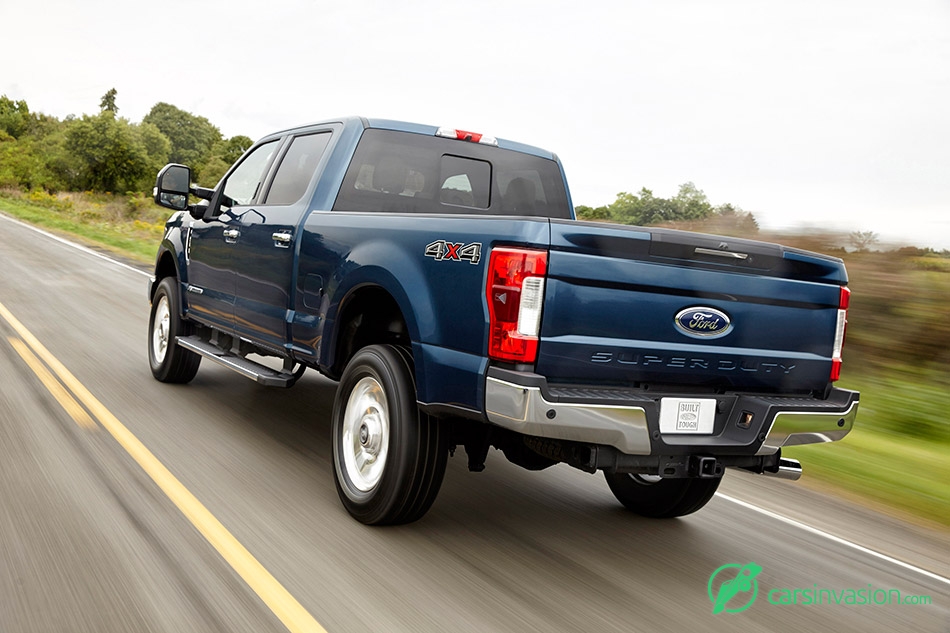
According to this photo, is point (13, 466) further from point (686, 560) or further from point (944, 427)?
point (944, 427)

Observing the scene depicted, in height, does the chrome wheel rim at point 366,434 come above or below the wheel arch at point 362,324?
below

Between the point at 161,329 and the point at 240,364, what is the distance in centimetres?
198

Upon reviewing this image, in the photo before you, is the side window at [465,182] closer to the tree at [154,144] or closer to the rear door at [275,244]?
the rear door at [275,244]

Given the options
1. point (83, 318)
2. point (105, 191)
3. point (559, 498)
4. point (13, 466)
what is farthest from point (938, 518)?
point (105, 191)

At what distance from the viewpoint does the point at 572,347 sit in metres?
3.59

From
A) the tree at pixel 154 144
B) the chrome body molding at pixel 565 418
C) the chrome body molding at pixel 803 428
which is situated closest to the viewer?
the chrome body molding at pixel 565 418

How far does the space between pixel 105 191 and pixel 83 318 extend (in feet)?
Result: 254

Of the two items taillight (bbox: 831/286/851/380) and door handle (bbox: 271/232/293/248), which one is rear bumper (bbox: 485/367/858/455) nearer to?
taillight (bbox: 831/286/851/380)

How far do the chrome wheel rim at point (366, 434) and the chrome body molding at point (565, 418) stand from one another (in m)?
0.89

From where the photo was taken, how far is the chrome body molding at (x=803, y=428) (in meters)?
3.92

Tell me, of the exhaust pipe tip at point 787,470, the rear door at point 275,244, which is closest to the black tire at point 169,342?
the rear door at point 275,244

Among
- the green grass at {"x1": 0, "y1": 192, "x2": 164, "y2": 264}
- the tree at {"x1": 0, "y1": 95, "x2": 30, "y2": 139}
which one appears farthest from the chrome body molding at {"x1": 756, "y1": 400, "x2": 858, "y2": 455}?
the tree at {"x1": 0, "y1": 95, "x2": 30, "y2": 139}

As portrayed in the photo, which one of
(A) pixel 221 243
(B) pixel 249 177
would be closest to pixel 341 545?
(A) pixel 221 243

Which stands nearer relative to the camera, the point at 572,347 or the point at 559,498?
the point at 572,347
